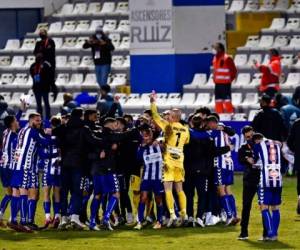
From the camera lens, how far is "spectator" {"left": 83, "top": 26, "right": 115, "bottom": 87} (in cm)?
3797

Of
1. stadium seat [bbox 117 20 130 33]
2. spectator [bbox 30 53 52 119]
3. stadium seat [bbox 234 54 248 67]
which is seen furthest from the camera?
stadium seat [bbox 117 20 130 33]

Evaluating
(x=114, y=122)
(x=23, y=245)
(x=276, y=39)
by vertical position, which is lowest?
(x=23, y=245)

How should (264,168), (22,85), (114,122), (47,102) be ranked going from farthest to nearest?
(22,85), (47,102), (114,122), (264,168)

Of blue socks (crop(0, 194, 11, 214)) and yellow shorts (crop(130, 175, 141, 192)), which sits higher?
yellow shorts (crop(130, 175, 141, 192))

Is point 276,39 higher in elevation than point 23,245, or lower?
higher

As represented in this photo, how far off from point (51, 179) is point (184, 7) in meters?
13.2

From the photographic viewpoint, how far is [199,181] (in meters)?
26.2

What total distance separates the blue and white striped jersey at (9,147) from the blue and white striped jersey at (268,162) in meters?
4.60

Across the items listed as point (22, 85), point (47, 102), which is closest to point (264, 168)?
Answer: point (47, 102)

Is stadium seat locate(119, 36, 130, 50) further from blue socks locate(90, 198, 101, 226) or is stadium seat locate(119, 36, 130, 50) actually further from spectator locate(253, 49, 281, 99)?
blue socks locate(90, 198, 101, 226)

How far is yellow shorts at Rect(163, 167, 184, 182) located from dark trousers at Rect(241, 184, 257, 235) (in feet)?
6.48

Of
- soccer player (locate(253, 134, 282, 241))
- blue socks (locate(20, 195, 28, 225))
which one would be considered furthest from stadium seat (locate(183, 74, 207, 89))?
soccer player (locate(253, 134, 282, 241))

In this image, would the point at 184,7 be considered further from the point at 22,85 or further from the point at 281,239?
the point at 281,239

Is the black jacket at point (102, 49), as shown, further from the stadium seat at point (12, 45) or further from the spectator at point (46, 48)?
the stadium seat at point (12, 45)
